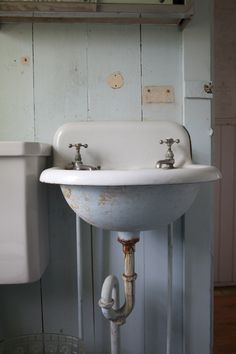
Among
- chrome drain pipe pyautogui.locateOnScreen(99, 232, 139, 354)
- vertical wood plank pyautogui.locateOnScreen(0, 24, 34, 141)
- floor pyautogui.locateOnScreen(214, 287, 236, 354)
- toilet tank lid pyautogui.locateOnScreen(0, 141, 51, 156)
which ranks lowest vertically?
floor pyautogui.locateOnScreen(214, 287, 236, 354)

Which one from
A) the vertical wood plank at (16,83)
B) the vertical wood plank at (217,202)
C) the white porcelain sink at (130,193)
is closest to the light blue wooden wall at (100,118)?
the vertical wood plank at (16,83)

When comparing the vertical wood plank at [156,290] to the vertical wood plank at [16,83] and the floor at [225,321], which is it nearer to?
the floor at [225,321]

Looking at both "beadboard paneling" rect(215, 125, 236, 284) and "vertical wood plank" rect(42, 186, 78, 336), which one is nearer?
"vertical wood plank" rect(42, 186, 78, 336)

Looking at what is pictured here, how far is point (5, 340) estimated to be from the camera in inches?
33.5

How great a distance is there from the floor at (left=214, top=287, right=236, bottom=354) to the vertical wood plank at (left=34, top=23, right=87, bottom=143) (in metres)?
1.12

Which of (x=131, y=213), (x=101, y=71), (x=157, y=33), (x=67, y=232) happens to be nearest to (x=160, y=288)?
(x=67, y=232)

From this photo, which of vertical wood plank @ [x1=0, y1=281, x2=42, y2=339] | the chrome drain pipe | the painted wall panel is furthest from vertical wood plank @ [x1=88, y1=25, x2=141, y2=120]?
the painted wall panel

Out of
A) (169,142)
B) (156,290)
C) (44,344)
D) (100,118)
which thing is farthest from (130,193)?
(44,344)

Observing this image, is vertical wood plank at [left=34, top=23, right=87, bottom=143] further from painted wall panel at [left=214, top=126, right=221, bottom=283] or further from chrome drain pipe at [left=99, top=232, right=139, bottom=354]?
painted wall panel at [left=214, top=126, right=221, bottom=283]

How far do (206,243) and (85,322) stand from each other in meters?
0.49

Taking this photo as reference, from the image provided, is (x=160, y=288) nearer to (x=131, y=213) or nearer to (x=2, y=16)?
(x=131, y=213)

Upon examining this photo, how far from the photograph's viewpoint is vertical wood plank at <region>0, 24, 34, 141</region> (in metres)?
0.89

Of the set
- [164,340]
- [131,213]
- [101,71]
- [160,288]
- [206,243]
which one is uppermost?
[101,71]

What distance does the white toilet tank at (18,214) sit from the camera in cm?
69
